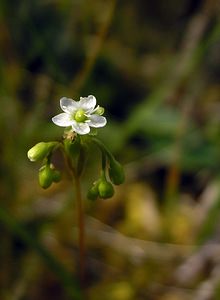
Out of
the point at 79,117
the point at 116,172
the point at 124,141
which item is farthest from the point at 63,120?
the point at 124,141

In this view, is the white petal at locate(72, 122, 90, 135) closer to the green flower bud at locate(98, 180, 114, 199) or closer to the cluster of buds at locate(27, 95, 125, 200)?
the cluster of buds at locate(27, 95, 125, 200)

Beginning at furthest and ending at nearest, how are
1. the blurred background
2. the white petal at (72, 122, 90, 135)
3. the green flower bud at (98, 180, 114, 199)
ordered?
the blurred background, the green flower bud at (98, 180, 114, 199), the white petal at (72, 122, 90, 135)

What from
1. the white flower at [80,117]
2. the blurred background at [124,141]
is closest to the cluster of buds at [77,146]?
the white flower at [80,117]

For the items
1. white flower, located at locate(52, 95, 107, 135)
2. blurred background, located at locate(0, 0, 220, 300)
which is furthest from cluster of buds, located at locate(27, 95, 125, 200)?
blurred background, located at locate(0, 0, 220, 300)

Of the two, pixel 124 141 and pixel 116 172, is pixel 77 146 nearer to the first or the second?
pixel 116 172

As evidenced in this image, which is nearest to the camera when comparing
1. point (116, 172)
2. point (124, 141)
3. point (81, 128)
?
point (81, 128)

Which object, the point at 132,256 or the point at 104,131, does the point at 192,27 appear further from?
the point at 132,256
